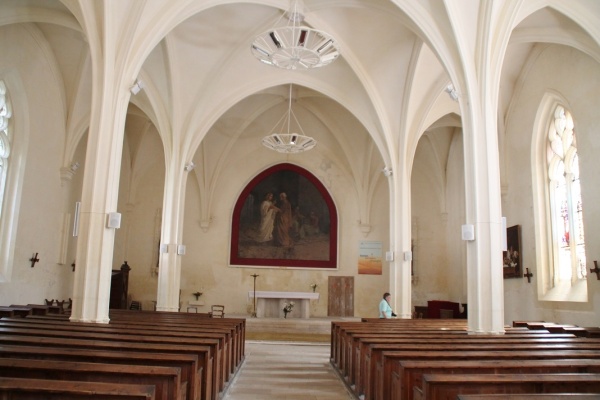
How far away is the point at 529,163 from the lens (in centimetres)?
1456

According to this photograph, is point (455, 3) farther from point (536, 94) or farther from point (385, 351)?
point (385, 351)

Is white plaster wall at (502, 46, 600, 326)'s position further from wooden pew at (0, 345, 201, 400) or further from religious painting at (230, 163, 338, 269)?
wooden pew at (0, 345, 201, 400)

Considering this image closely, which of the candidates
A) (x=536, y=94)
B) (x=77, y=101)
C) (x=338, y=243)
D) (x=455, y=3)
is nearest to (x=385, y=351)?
(x=455, y=3)

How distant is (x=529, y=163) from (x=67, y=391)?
14.0 meters

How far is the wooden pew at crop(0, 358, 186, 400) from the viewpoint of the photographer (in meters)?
4.07

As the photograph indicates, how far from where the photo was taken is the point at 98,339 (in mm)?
6113

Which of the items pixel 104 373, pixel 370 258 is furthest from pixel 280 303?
pixel 104 373

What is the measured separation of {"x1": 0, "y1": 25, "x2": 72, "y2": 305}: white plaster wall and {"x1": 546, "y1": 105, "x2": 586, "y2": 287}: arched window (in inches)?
558

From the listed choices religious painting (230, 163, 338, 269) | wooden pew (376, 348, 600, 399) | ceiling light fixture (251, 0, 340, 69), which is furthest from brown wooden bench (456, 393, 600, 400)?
religious painting (230, 163, 338, 269)

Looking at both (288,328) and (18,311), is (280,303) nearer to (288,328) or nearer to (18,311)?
(288,328)

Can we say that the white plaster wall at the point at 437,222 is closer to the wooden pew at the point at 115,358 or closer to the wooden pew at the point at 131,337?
the wooden pew at the point at 131,337

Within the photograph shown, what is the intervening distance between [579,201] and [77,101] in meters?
14.4

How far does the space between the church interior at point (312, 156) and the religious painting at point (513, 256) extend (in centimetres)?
12

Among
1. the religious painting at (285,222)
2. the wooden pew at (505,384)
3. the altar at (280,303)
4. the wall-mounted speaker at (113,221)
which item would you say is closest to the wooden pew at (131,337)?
the wooden pew at (505,384)
